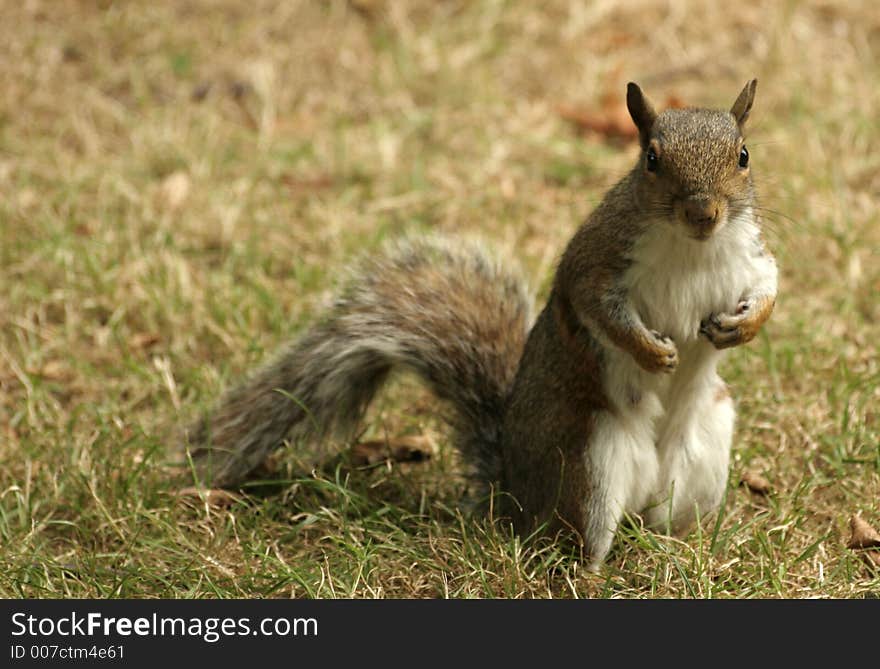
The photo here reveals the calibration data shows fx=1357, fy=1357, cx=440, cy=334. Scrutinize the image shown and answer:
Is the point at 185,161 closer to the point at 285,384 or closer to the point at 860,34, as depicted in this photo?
the point at 285,384

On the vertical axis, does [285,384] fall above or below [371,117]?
below

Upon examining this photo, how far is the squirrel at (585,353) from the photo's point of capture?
2.35m

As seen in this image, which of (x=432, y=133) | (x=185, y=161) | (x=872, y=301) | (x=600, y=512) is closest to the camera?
(x=600, y=512)

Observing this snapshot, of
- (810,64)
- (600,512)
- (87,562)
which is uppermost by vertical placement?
(810,64)

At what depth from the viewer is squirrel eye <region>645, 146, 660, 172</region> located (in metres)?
2.29

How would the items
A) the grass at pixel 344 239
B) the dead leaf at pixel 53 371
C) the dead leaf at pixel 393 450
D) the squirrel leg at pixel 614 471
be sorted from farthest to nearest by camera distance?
the dead leaf at pixel 53 371, the dead leaf at pixel 393 450, the grass at pixel 344 239, the squirrel leg at pixel 614 471

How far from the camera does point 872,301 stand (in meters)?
3.63

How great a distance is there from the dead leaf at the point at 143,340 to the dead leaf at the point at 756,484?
1553mm

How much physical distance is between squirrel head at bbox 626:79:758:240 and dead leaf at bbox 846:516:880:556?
74 centimetres

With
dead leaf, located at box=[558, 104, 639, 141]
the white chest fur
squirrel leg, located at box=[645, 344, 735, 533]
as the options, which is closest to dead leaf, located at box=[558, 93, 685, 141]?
dead leaf, located at box=[558, 104, 639, 141]

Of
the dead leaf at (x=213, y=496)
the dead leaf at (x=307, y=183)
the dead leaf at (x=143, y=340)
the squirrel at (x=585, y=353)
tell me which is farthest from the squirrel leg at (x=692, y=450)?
the dead leaf at (x=307, y=183)

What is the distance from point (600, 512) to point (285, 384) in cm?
79

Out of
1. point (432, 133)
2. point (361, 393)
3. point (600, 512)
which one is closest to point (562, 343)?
point (600, 512)

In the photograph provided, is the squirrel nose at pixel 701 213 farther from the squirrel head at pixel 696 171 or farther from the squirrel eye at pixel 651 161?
the squirrel eye at pixel 651 161
